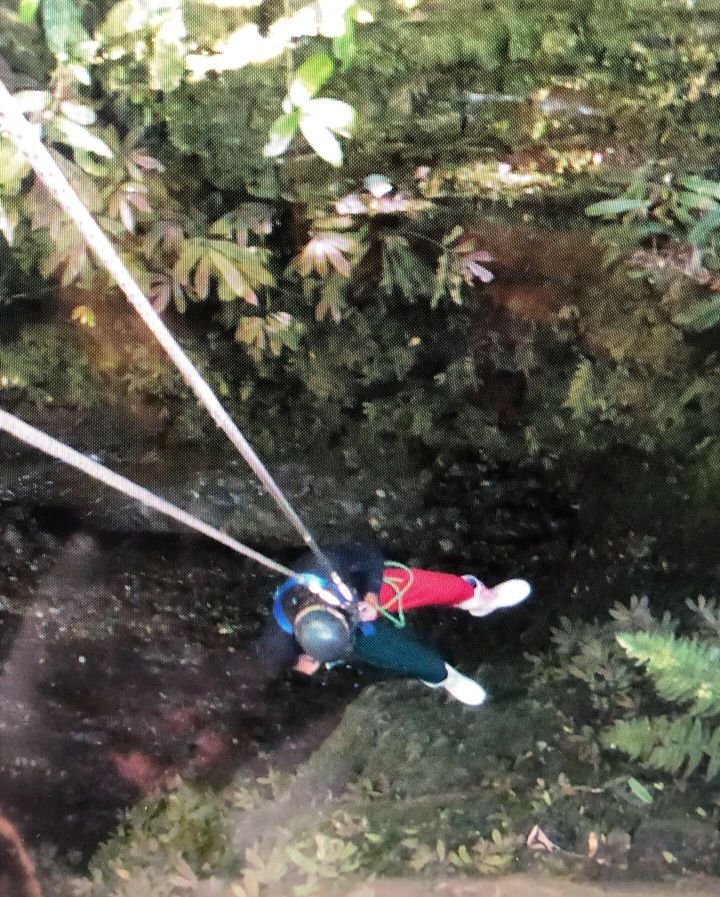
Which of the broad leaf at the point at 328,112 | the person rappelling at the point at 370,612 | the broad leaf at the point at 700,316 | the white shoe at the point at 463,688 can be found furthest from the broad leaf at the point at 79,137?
the white shoe at the point at 463,688

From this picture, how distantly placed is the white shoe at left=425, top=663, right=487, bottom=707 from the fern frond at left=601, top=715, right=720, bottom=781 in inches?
22.0

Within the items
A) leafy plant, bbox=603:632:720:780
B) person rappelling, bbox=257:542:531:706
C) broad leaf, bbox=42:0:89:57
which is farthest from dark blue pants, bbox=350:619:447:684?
broad leaf, bbox=42:0:89:57

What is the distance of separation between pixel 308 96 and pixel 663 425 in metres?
1.49

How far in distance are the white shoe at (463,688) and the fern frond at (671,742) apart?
1.84 feet

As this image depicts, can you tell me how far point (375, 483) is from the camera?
2.50 meters

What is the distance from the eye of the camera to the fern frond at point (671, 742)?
176cm

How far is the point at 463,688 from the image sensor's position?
2.37m

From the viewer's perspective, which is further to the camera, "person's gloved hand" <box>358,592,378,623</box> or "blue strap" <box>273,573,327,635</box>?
"person's gloved hand" <box>358,592,378,623</box>

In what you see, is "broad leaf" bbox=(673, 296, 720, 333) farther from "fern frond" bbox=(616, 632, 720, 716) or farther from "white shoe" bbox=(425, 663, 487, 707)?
"white shoe" bbox=(425, 663, 487, 707)

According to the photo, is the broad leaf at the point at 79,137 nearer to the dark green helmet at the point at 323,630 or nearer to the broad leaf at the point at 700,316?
the dark green helmet at the point at 323,630

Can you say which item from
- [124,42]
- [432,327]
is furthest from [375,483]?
[124,42]

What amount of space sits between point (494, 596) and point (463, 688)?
35cm

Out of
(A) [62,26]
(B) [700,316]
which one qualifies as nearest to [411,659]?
(B) [700,316]

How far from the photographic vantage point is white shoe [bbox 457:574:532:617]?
246cm
